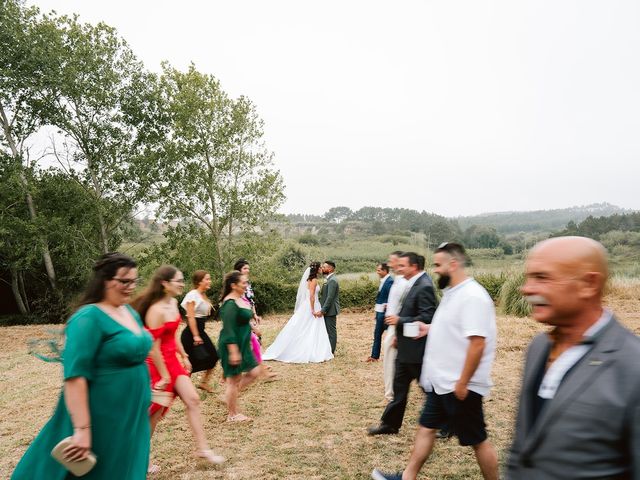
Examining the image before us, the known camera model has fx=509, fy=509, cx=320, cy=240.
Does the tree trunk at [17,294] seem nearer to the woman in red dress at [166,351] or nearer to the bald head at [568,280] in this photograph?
the woman in red dress at [166,351]

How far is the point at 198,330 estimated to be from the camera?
707 centimetres

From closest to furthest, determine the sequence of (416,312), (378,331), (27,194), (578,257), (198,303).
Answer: (578,257)
(416,312)
(198,303)
(378,331)
(27,194)

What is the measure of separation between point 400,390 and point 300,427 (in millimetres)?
1497

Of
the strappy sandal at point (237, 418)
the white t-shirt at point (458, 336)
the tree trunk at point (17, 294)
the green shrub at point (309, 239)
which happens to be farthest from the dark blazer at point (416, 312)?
the green shrub at point (309, 239)

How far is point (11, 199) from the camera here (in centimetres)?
1941

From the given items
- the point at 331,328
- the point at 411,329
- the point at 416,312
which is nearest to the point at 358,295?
the point at 331,328

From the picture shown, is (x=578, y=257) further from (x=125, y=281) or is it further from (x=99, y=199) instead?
(x=99, y=199)

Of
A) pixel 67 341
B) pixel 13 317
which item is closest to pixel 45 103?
pixel 13 317

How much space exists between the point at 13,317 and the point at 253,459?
22128 millimetres

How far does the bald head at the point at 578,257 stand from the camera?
174 cm

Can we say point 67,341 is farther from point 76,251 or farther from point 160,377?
point 76,251

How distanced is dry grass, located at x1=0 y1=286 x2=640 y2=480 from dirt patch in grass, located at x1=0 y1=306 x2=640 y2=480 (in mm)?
11

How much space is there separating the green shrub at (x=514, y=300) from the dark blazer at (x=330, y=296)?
27.8ft

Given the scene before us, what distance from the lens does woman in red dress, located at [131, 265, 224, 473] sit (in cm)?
482
